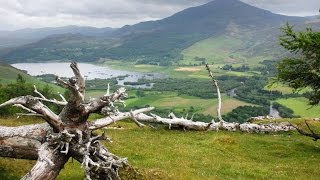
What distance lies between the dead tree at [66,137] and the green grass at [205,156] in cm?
330

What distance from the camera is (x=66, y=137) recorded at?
16625mm

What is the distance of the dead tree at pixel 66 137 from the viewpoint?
16.1 metres

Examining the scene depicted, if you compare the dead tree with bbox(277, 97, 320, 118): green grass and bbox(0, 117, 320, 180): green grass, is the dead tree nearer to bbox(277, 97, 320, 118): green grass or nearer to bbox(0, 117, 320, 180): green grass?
bbox(0, 117, 320, 180): green grass

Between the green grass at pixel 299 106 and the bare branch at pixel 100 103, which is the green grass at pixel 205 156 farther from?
the green grass at pixel 299 106

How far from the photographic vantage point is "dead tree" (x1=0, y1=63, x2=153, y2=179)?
16.1 meters

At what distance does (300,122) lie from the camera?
51.2 metres

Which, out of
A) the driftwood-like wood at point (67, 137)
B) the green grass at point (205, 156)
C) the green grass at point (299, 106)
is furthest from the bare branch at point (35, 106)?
the green grass at point (299, 106)

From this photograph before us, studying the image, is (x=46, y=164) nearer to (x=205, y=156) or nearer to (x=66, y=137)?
(x=66, y=137)

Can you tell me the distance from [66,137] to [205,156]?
53.4 feet

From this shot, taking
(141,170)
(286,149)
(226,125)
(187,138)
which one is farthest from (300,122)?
(141,170)

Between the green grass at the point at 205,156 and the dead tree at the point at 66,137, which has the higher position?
the dead tree at the point at 66,137

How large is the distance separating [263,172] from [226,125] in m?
17.4

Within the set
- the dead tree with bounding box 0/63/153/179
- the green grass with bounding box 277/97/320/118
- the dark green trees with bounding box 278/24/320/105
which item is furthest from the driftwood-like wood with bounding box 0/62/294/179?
the green grass with bounding box 277/97/320/118

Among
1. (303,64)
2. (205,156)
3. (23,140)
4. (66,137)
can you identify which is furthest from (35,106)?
(303,64)
